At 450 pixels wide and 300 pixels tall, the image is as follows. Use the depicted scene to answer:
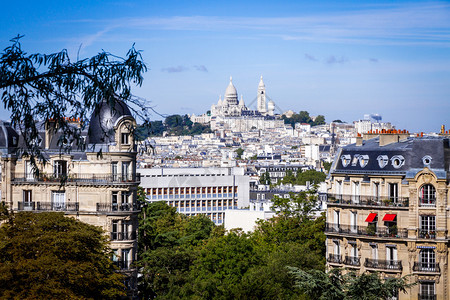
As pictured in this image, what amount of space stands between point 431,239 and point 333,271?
22.5ft

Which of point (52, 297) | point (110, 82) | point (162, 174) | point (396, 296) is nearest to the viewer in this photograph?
point (110, 82)

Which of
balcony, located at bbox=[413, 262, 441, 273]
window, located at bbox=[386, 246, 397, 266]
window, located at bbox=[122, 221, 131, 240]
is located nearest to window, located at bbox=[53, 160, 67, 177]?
window, located at bbox=[122, 221, 131, 240]

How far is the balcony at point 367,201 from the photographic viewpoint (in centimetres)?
4769

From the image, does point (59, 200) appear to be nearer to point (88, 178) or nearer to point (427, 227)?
point (88, 178)

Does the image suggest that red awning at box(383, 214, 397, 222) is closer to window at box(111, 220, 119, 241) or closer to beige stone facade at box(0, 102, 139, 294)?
beige stone facade at box(0, 102, 139, 294)

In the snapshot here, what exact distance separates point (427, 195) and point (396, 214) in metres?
2.00

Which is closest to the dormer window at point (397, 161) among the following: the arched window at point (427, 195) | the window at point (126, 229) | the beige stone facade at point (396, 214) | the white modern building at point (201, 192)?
the beige stone facade at point (396, 214)

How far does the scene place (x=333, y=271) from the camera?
4234cm

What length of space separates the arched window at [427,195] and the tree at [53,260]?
16.8 m

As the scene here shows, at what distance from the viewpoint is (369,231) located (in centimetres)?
4822

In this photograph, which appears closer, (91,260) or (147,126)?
(147,126)

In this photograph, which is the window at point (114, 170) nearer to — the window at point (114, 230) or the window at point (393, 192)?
the window at point (114, 230)

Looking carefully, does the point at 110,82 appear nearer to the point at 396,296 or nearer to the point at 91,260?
the point at 91,260

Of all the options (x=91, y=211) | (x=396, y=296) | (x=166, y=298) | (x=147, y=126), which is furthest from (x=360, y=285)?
(x=147, y=126)
